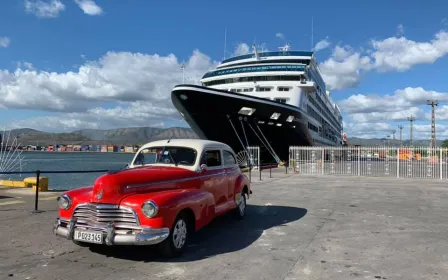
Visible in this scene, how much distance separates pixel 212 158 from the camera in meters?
6.91

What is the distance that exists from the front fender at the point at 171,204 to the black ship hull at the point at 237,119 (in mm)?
18817

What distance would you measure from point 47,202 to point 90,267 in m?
5.81

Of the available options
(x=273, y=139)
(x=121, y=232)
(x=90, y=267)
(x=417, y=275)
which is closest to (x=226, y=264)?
(x=121, y=232)

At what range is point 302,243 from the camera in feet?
19.7

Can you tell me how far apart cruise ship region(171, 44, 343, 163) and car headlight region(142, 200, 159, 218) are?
64.9ft

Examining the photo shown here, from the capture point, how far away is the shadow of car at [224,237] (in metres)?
5.26

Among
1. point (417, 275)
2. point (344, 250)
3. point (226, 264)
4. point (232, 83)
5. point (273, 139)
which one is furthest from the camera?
point (232, 83)

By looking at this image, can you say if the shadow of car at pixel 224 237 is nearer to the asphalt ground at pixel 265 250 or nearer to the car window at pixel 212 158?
the asphalt ground at pixel 265 250

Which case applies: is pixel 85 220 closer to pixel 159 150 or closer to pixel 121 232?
pixel 121 232

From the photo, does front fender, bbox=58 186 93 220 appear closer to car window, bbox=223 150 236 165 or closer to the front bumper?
the front bumper

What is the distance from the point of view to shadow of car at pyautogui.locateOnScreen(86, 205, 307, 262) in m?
5.26

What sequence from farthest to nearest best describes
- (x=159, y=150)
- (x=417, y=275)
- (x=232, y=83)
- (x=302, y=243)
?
(x=232, y=83) < (x=159, y=150) < (x=302, y=243) < (x=417, y=275)

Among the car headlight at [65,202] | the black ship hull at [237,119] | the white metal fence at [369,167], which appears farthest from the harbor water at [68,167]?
the white metal fence at [369,167]

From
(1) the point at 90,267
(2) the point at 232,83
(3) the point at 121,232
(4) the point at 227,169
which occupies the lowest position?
(1) the point at 90,267
